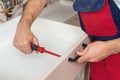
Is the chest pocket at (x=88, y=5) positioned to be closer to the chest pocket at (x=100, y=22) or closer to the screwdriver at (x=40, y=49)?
the chest pocket at (x=100, y=22)

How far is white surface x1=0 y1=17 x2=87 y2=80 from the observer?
869 millimetres

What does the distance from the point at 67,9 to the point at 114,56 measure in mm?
988

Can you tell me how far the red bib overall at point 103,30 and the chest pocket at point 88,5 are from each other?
20 mm

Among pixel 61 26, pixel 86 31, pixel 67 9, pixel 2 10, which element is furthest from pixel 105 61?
pixel 67 9

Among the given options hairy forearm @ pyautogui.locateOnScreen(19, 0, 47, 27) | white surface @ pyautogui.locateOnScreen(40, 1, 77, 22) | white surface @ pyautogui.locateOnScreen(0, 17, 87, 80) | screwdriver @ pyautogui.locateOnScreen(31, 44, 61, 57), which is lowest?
white surface @ pyautogui.locateOnScreen(40, 1, 77, 22)

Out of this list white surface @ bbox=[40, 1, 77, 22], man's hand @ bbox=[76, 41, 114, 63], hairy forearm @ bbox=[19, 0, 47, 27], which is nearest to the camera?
man's hand @ bbox=[76, 41, 114, 63]

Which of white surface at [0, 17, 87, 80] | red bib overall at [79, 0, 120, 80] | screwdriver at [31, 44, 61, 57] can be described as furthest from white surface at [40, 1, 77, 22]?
screwdriver at [31, 44, 61, 57]

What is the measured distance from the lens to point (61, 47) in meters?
1.03

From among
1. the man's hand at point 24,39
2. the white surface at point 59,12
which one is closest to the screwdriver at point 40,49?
the man's hand at point 24,39

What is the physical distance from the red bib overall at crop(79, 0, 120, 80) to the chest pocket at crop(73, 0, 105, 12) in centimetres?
2

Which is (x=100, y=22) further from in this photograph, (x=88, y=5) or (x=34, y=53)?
(x=34, y=53)

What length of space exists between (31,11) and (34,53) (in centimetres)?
20

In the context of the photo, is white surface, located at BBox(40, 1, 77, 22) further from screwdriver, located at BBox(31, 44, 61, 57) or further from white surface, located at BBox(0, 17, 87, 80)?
screwdriver, located at BBox(31, 44, 61, 57)

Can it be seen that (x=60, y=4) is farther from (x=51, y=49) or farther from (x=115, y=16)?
(x=115, y=16)
